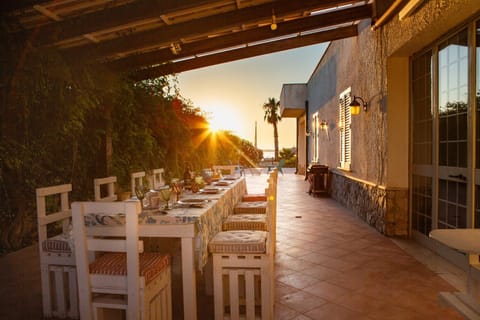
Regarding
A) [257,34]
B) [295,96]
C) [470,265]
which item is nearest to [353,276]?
[470,265]

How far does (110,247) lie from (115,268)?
135 mm

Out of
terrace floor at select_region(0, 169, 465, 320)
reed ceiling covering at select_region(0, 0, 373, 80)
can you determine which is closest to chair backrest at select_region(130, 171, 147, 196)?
terrace floor at select_region(0, 169, 465, 320)

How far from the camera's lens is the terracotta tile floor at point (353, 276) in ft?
7.73

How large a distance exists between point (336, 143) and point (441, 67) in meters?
4.03

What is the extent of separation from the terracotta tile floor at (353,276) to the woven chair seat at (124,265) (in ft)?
3.00

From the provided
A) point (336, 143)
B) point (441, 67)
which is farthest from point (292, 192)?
point (441, 67)

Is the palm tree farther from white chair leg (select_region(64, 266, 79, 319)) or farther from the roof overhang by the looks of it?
white chair leg (select_region(64, 266, 79, 319))

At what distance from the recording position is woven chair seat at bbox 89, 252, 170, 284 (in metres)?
1.91

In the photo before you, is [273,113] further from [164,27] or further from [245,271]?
[245,271]

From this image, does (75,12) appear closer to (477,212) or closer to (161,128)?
(161,128)

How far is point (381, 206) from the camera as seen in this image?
14.8ft

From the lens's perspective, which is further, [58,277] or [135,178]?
[135,178]

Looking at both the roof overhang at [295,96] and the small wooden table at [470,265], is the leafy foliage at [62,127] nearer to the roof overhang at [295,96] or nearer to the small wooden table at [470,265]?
the small wooden table at [470,265]

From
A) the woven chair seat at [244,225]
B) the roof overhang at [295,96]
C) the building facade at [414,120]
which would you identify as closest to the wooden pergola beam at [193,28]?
the building facade at [414,120]
